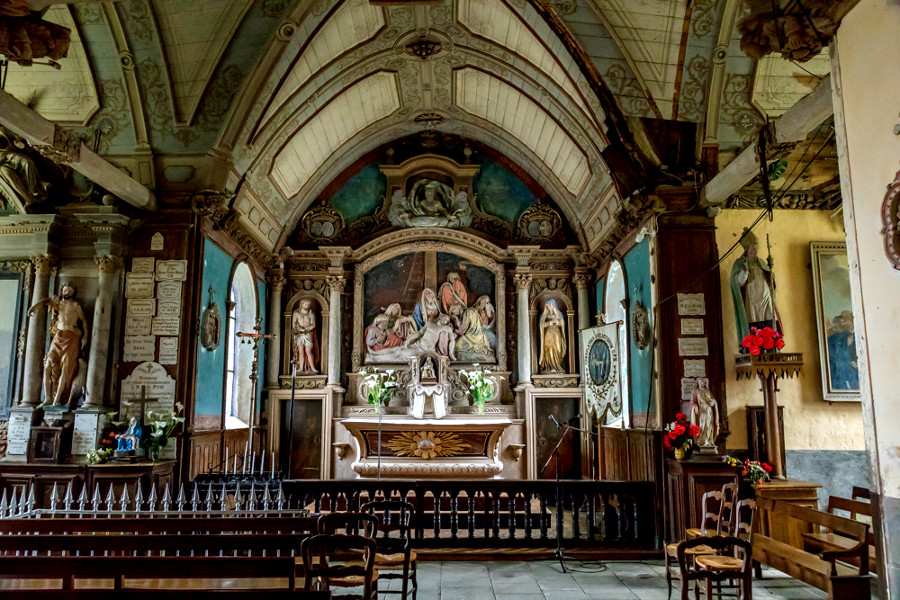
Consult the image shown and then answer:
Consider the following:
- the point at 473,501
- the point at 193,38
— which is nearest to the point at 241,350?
the point at 193,38

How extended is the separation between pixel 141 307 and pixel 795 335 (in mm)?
8590

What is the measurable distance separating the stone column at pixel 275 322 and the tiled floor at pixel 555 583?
Result: 661 cm

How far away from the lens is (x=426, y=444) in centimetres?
1095

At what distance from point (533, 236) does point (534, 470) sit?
4686 millimetres

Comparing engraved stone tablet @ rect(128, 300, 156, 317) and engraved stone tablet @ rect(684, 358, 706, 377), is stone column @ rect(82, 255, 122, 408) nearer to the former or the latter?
engraved stone tablet @ rect(128, 300, 156, 317)

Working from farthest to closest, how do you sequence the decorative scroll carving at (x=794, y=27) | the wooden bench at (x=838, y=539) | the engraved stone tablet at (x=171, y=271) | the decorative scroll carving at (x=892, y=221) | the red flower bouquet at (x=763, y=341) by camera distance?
the engraved stone tablet at (x=171, y=271)
the red flower bouquet at (x=763, y=341)
the wooden bench at (x=838, y=539)
the decorative scroll carving at (x=794, y=27)
the decorative scroll carving at (x=892, y=221)

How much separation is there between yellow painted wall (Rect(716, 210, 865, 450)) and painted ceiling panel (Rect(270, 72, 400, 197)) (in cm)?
665

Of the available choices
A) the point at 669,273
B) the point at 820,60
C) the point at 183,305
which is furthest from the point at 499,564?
the point at 820,60

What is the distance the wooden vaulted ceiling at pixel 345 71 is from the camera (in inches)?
331

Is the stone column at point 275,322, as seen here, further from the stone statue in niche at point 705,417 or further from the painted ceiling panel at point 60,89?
the stone statue in niche at point 705,417

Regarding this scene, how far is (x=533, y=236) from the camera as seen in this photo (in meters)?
13.6

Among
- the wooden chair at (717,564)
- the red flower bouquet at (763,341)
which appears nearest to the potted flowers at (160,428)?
the wooden chair at (717,564)

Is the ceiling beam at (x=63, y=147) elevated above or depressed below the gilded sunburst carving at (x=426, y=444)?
above

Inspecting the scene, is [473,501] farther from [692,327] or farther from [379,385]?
[379,385]
